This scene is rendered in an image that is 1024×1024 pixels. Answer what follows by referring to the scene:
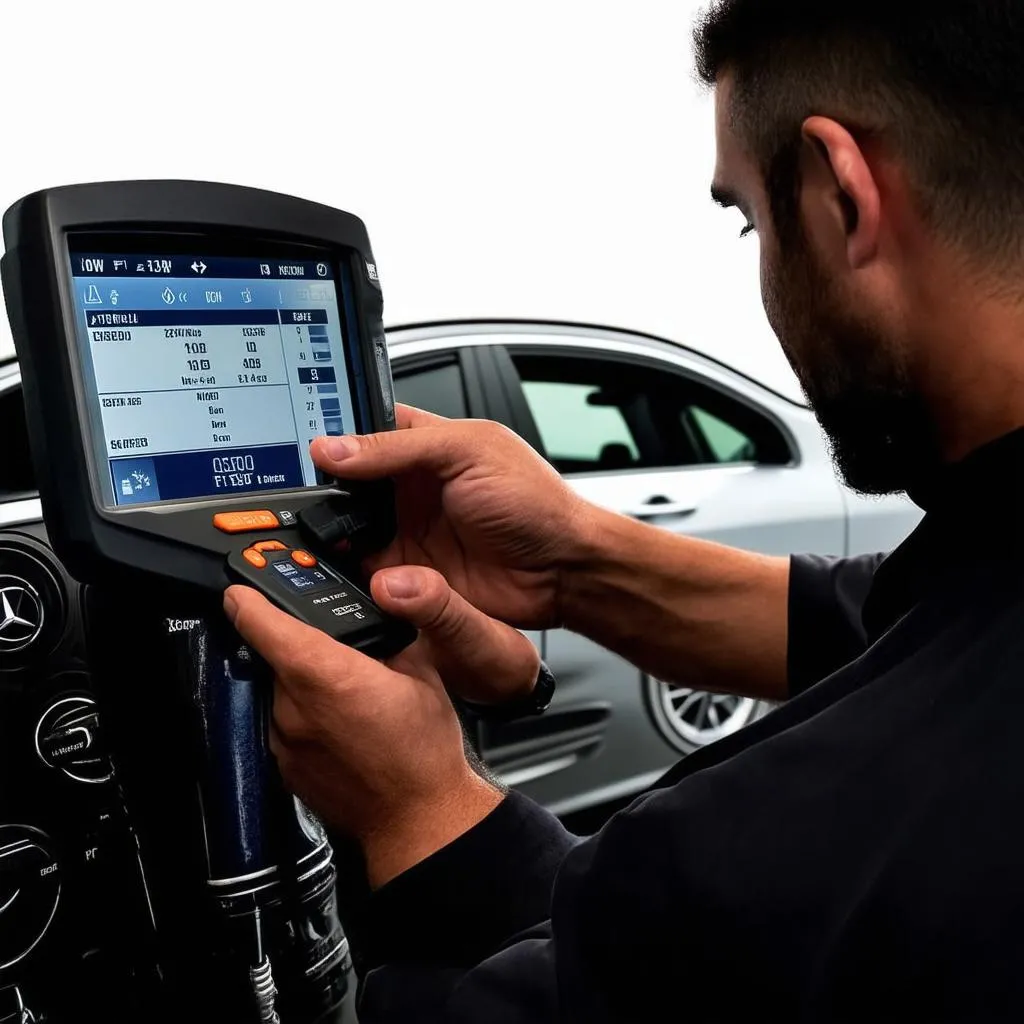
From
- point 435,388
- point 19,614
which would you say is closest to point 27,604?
point 19,614

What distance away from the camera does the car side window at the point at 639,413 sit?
2715 mm

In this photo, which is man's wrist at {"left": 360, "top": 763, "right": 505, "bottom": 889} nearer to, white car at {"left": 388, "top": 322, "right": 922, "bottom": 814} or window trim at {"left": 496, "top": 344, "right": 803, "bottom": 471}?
white car at {"left": 388, "top": 322, "right": 922, "bottom": 814}

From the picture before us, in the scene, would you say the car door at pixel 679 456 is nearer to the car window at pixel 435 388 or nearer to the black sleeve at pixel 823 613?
the car window at pixel 435 388

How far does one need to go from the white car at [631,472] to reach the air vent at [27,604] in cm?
104

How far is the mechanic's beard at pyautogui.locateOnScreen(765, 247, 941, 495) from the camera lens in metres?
0.84

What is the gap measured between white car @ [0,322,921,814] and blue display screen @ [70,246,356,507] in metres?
1.27

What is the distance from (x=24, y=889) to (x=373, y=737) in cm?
57

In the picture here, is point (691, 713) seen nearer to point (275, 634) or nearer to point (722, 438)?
point (722, 438)

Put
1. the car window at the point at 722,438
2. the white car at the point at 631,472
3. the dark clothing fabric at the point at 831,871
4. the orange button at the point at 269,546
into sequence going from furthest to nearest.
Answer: the car window at the point at 722,438
the white car at the point at 631,472
the orange button at the point at 269,546
the dark clothing fabric at the point at 831,871

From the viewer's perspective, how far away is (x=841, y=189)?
2.60 ft

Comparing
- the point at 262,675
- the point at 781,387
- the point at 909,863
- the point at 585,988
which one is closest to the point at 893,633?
the point at 909,863

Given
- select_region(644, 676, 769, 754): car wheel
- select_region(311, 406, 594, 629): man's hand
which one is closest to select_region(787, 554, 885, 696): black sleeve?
select_region(311, 406, 594, 629): man's hand

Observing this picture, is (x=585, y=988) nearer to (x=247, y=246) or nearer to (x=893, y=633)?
(x=893, y=633)

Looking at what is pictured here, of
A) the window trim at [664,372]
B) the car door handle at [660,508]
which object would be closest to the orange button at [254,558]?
the window trim at [664,372]
